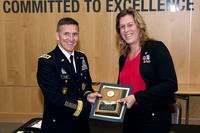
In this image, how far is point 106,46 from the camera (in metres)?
4.61

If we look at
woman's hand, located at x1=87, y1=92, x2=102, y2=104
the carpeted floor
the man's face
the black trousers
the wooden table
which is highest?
the man's face

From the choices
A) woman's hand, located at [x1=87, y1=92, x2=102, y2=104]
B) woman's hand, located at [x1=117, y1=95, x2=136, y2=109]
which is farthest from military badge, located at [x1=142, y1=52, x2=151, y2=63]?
woman's hand, located at [x1=87, y1=92, x2=102, y2=104]

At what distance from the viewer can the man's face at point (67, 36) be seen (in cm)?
227

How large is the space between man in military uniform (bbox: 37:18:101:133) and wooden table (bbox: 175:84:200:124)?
193 centimetres

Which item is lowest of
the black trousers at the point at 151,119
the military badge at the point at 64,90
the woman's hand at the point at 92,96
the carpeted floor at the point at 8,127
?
the carpeted floor at the point at 8,127

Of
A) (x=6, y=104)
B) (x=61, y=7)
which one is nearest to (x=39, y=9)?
(x=61, y=7)

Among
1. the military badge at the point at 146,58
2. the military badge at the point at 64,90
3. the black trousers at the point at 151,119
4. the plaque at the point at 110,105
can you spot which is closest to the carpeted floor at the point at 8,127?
the military badge at the point at 64,90

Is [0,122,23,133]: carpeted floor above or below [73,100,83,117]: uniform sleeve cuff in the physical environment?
below

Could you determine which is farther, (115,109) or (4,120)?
(4,120)

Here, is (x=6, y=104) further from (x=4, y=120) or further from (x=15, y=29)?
(x=15, y=29)

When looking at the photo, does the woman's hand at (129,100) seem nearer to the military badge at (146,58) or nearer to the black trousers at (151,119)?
the black trousers at (151,119)

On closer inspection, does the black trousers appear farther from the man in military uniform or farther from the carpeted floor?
the carpeted floor

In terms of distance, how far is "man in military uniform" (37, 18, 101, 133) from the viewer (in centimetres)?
220

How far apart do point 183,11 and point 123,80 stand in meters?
2.48
